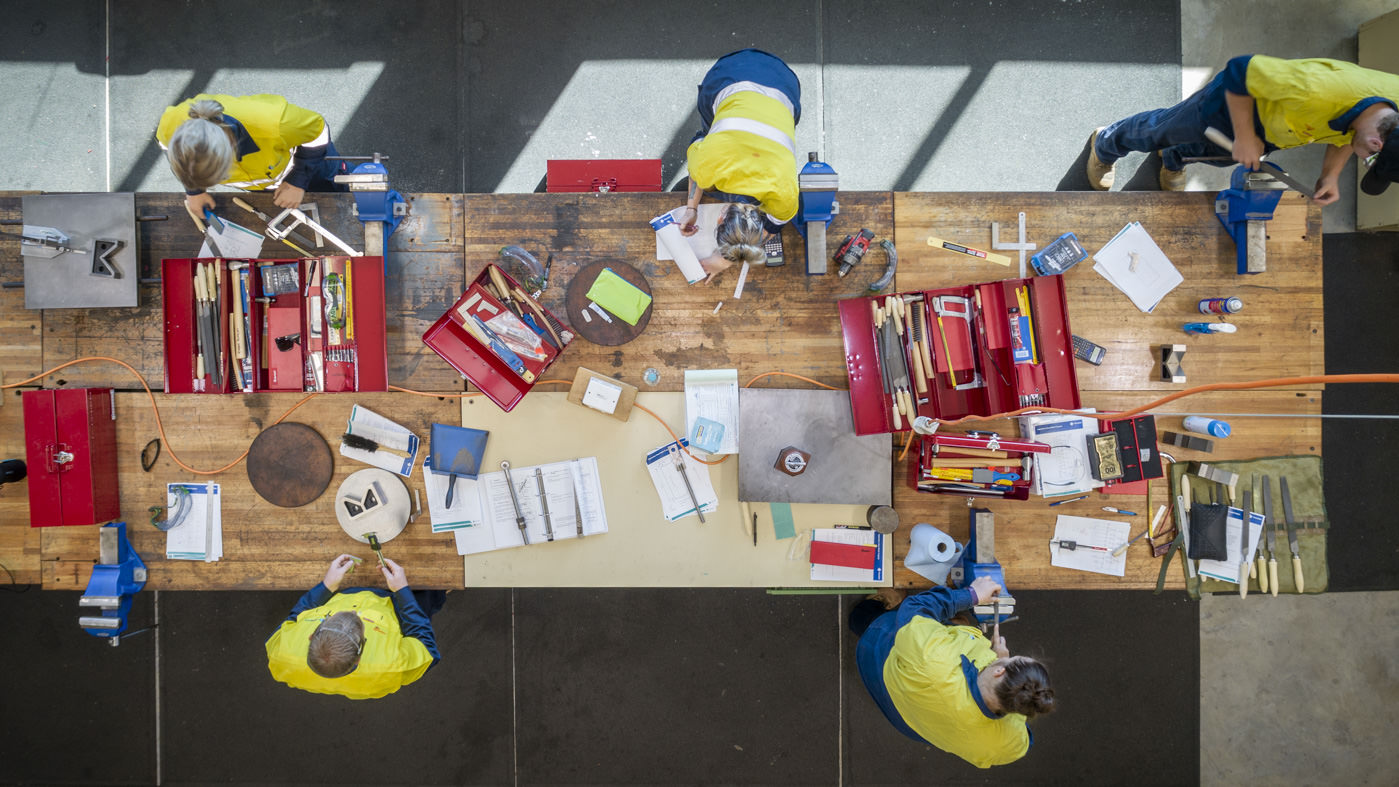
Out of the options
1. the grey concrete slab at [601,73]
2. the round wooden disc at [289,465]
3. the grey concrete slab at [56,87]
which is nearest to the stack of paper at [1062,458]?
the grey concrete slab at [601,73]

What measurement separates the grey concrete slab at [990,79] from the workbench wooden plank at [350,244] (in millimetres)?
2183

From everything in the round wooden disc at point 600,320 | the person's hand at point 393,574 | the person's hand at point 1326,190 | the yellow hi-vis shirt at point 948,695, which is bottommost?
the yellow hi-vis shirt at point 948,695

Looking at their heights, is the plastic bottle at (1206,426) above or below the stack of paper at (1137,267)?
below

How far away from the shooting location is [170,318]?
251 centimetres

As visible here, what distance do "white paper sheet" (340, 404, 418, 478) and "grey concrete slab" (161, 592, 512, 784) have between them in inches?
48.0

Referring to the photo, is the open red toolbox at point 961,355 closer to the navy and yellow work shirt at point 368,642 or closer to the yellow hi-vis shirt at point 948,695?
the yellow hi-vis shirt at point 948,695

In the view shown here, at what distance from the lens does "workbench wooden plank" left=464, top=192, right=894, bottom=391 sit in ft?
8.55

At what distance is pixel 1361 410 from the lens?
11.4 feet

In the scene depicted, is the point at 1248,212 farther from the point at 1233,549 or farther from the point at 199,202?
the point at 199,202

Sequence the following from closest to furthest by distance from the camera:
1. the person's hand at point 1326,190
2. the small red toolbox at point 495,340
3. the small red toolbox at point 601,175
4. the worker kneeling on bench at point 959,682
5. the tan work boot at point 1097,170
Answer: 1. the worker kneeling on bench at point 959,682
2. the person's hand at point 1326,190
3. the small red toolbox at point 495,340
4. the small red toolbox at point 601,175
5. the tan work boot at point 1097,170

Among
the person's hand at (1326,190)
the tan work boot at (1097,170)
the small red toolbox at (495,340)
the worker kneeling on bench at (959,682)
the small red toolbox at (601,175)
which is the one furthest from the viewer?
the tan work boot at (1097,170)

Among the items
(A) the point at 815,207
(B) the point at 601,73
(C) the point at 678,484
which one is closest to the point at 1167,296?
(A) the point at 815,207

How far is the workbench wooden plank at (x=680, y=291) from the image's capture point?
261 centimetres

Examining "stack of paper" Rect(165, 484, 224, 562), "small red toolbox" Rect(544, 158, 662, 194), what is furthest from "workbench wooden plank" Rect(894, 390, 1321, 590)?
"stack of paper" Rect(165, 484, 224, 562)
